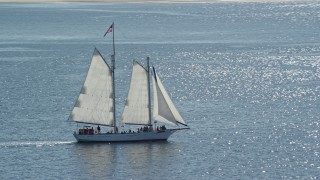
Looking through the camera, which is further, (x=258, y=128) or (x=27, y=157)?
(x=258, y=128)

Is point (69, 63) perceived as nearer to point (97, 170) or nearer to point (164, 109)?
point (164, 109)

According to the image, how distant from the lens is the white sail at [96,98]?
11725cm

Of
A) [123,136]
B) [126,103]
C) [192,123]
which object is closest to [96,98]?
[126,103]

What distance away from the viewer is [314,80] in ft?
517

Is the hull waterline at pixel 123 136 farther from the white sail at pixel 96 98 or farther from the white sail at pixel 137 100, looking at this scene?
the white sail at pixel 96 98

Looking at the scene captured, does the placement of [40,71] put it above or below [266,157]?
above

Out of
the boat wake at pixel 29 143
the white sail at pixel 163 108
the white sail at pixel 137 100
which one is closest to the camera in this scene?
the boat wake at pixel 29 143

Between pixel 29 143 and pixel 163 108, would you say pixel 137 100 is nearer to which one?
pixel 163 108

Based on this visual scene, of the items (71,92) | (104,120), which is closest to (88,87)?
(104,120)

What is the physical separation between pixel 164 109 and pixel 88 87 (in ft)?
24.5

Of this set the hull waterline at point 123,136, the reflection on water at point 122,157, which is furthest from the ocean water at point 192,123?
the hull waterline at point 123,136

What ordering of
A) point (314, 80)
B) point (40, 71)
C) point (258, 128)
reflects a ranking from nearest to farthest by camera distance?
1. point (258, 128)
2. point (314, 80)
3. point (40, 71)

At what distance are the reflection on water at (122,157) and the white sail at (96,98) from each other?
4012mm

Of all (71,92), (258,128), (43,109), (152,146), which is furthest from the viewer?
(71,92)
